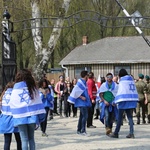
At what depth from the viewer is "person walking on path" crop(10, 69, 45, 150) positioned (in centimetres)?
942

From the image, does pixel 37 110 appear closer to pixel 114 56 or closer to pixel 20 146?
pixel 20 146

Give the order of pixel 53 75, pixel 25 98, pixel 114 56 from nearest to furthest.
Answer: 1. pixel 25 98
2. pixel 114 56
3. pixel 53 75

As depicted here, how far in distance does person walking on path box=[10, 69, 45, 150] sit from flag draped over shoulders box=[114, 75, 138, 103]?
14.7ft

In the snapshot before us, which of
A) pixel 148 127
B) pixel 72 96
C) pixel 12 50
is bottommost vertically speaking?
pixel 148 127

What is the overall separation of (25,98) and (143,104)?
9.61m

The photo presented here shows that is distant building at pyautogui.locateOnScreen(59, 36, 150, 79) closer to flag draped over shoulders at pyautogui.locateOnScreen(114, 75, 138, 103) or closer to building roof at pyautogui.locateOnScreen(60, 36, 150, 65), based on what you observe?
building roof at pyautogui.locateOnScreen(60, 36, 150, 65)

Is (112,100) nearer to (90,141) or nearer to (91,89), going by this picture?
(90,141)

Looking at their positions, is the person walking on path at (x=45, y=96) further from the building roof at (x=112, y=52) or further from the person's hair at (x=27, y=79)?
the building roof at (x=112, y=52)

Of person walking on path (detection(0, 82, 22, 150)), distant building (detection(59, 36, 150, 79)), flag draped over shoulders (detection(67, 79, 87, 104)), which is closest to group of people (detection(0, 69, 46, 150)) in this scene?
person walking on path (detection(0, 82, 22, 150))

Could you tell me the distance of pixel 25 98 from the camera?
9422mm

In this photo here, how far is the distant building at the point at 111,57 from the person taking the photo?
116ft

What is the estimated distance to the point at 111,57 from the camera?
37094 millimetres

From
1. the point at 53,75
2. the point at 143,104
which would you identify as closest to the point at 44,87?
the point at 143,104

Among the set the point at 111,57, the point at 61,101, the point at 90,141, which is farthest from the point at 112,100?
the point at 111,57
